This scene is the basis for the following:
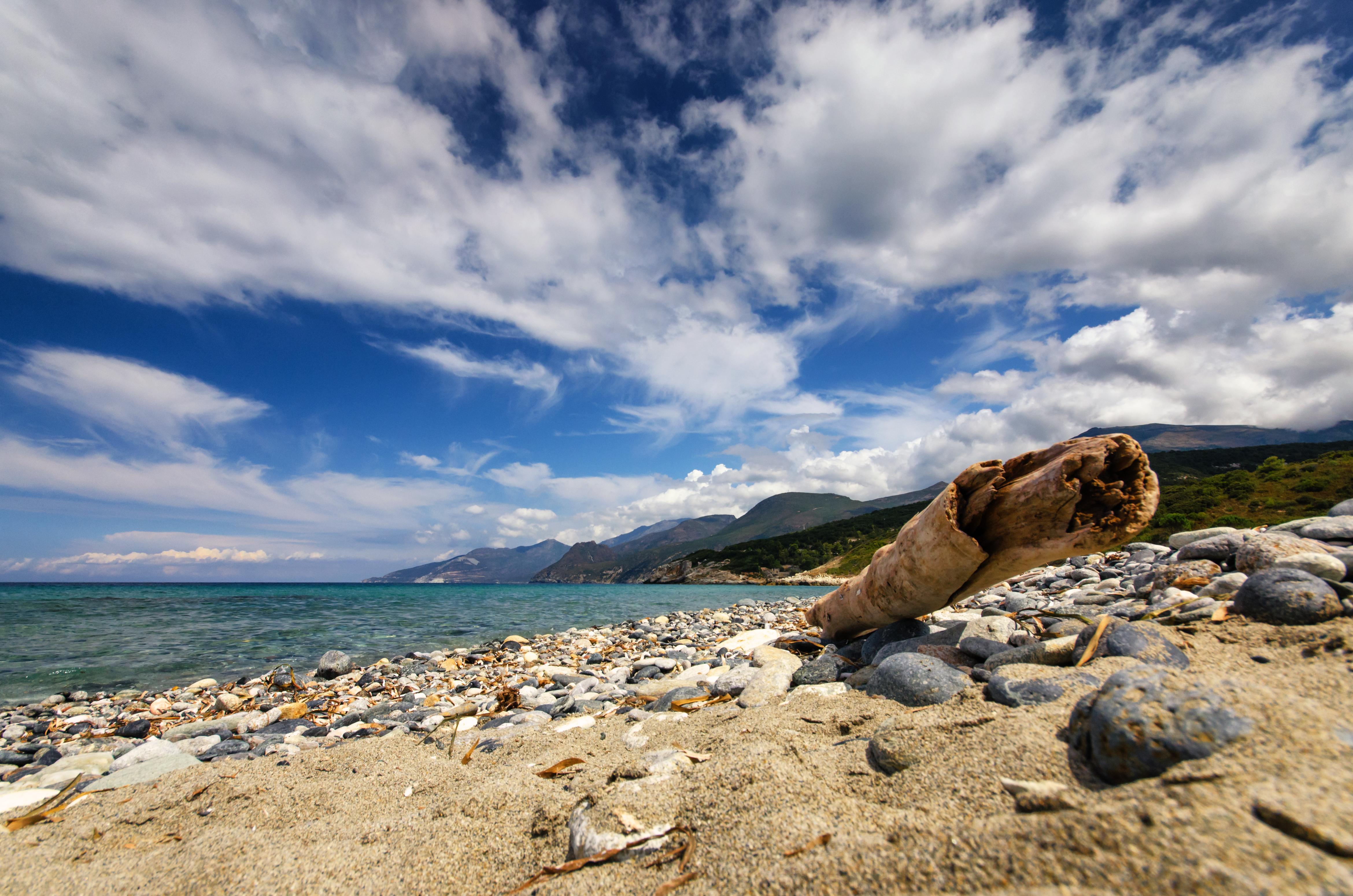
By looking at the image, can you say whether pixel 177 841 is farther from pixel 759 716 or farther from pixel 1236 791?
pixel 1236 791

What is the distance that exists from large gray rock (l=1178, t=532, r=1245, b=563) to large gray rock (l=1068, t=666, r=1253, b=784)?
4983 mm

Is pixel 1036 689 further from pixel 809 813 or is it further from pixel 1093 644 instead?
pixel 809 813

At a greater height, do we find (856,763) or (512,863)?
(856,763)

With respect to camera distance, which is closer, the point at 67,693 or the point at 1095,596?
the point at 1095,596

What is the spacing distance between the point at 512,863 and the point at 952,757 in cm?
228

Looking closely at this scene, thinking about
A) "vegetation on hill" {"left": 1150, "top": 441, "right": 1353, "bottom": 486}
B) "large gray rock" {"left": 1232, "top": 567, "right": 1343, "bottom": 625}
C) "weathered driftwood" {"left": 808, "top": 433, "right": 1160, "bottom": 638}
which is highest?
"vegetation on hill" {"left": 1150, "top": 441, "right": 1353, "bottom": 486}

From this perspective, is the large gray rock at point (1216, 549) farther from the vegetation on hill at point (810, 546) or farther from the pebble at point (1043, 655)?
the vegetation on hill at point (810, 546)

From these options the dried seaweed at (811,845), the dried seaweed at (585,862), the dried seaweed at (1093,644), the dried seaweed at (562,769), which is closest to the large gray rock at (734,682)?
the dried seaweed at (562,769)

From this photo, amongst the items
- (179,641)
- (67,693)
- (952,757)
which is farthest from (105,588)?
(952,757)

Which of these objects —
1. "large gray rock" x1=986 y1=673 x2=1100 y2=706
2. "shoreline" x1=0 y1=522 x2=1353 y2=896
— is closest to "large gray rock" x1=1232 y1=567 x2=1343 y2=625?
"shoreline" x1=0 y1=522 x2=1353 y2=896

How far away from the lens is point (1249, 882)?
122 centimetres

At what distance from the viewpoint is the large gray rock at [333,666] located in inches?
411

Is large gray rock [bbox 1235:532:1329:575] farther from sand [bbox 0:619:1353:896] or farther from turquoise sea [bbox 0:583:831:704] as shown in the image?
turquoise sea [bbox 0:583:831:704]

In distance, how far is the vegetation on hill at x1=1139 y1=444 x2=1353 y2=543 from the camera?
24.3 m
